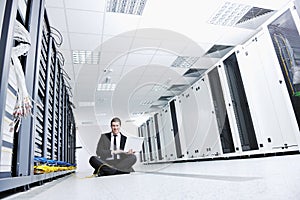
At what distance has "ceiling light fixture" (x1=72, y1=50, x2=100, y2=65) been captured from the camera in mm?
4207

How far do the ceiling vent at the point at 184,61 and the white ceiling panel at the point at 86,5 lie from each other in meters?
2.25

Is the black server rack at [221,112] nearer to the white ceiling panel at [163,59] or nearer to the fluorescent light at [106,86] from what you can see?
the white ceiling panel at [163,59]

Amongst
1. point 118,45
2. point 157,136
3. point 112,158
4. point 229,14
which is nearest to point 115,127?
point 112,158

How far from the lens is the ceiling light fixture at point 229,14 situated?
3265mm

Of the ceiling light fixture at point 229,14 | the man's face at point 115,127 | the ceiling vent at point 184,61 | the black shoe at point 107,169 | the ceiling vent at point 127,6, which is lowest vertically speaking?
the black shoe at point 107,169

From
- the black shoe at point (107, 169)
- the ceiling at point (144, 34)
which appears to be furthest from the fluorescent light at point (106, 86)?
the black shoe at point (107, 169)

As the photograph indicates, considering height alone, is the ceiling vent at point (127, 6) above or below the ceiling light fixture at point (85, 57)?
above

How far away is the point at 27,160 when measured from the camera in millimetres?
1197

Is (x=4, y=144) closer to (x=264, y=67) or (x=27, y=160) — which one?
(x=27, y=160)

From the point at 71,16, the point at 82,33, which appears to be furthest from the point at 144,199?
the point at 82,33

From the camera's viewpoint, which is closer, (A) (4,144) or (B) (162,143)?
(A) (4,144)

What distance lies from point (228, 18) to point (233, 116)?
173 cm

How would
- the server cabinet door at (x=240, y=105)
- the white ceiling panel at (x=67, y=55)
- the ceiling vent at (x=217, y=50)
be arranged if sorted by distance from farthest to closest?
the ceiling vent at (x=217, y=50) < the white ceiling panel at (x=67, y=55) < the server cabinet door at (x=240, y=105)

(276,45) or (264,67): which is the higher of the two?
(276,45)
